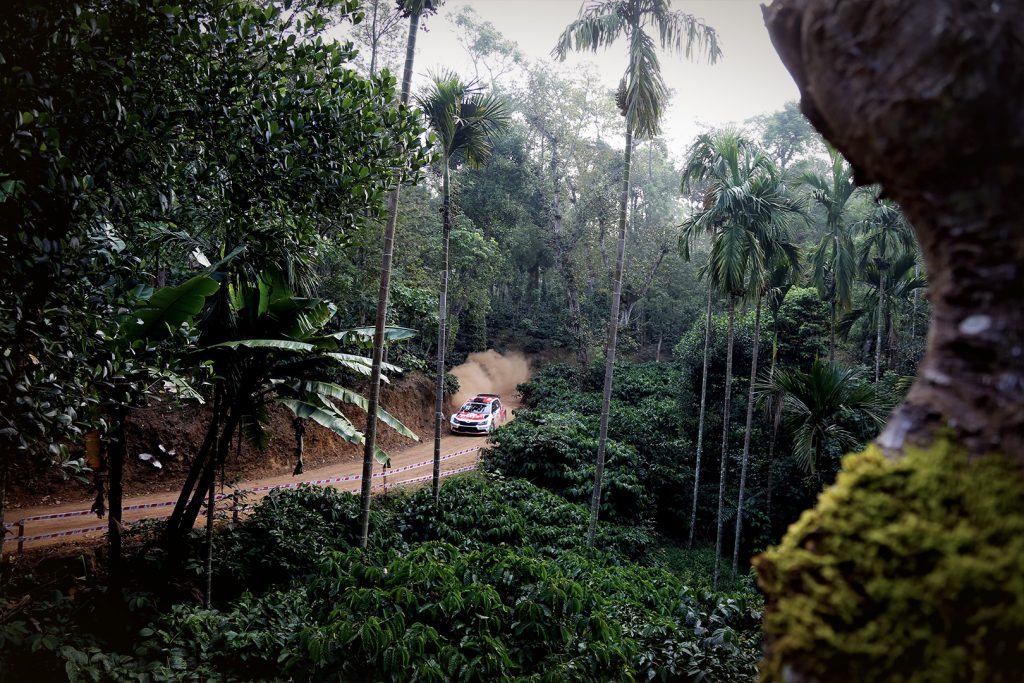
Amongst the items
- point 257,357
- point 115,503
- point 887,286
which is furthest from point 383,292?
point 887,286

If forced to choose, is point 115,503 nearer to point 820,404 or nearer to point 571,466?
point 571,466

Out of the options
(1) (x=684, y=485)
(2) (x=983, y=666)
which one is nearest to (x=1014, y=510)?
(2) (x=983, y=666)

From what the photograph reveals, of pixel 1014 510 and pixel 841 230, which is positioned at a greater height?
pixel 841 230

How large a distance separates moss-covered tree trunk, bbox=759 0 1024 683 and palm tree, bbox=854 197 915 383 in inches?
695

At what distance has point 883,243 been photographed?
1662 centimetres

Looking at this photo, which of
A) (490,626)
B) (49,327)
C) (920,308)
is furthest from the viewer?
(920,308)

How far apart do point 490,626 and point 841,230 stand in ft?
50.1

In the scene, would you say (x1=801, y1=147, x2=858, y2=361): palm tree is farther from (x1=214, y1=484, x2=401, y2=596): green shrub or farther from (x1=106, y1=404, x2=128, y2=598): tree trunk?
(x1=106, y1=404, x2=128, y2=598): tree trunk

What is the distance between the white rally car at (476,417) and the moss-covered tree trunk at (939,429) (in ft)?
65.2

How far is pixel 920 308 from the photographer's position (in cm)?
2223

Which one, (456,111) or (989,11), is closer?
(989,11)

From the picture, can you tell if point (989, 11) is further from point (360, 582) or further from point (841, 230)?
point (841, 230)

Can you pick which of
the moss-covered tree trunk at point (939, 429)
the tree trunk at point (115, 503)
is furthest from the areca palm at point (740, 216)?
the moss-covered tree trunk at point (939, 429)

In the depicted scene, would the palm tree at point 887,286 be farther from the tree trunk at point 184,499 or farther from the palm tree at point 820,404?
the tree trunk at point 184,499
